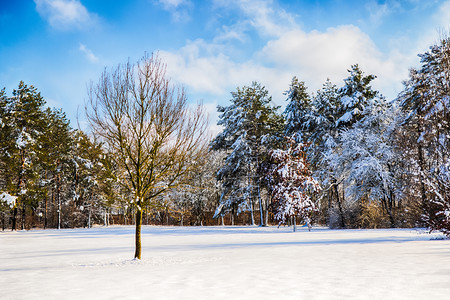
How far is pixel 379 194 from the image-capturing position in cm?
2481

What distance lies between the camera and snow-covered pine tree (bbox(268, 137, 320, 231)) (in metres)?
21.4

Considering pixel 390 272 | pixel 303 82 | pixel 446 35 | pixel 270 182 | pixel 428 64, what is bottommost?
pixel 390 272

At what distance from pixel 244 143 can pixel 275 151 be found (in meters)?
9.27

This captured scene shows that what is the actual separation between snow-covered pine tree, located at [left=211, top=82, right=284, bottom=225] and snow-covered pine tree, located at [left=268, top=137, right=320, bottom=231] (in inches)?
329

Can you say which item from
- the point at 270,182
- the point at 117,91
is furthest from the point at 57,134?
the point at 117,91

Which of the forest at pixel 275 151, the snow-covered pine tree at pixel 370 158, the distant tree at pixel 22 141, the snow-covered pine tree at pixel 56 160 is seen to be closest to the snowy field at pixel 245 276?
the forest at pixel 275 151

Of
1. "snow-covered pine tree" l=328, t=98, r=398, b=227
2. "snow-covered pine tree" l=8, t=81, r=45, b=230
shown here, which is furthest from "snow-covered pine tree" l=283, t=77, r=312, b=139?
"snow-covered pine tree" l=8, t=81, r=45, b=230

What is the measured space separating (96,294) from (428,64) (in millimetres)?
27852

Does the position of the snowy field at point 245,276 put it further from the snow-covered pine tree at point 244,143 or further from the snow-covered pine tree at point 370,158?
the snow-covered pine tree at point 244,143

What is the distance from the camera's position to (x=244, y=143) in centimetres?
3131

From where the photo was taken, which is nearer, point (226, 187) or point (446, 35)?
point (446, 35)

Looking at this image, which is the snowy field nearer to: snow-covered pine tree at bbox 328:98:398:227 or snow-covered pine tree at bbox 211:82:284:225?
snow-covered pine tree at bbox 328:98:398:227

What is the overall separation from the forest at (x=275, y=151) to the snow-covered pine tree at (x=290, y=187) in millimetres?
78

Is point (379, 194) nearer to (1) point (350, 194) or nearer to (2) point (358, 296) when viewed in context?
(1) point (350, 194)
